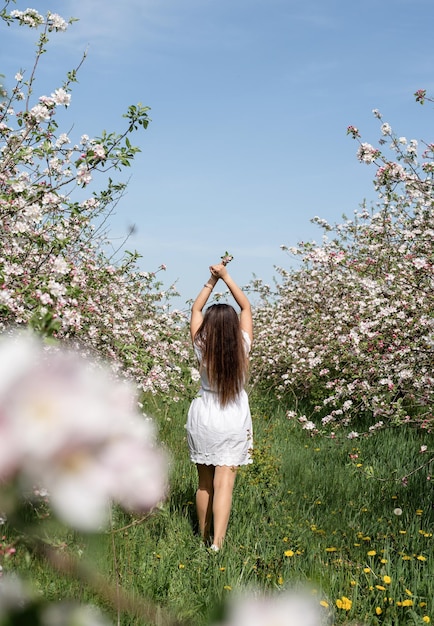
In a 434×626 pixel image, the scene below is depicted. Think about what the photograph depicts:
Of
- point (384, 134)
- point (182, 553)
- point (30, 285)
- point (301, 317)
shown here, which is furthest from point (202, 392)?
point (301, 317)

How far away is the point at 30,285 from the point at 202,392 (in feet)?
4.77

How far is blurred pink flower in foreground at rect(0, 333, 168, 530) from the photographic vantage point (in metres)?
0.47

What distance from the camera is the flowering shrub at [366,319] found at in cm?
672

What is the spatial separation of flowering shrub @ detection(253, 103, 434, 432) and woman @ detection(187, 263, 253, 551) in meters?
1.58

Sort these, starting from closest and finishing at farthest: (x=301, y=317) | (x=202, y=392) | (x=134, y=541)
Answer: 1. (x=134, y=541)
2. (x=202, y=392)
3. (x=301, y=317)

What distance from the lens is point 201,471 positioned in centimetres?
488

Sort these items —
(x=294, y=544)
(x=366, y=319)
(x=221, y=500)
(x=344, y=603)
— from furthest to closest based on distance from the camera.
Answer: (x=366, y=319) → (x=221, y=500) → (x=294, y=544) → (x=344, y=603)

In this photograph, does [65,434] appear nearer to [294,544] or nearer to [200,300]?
[294,544]

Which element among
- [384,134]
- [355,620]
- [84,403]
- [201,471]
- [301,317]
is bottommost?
[355,620]

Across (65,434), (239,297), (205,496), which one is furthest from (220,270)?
(65,434)

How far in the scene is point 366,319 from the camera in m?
8.24

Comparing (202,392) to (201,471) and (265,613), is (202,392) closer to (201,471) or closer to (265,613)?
(201,471)

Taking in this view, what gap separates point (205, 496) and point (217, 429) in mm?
533

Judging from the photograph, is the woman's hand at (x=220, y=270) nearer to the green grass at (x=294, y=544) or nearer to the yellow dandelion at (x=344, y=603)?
the green grass at (x=294, y=544)
